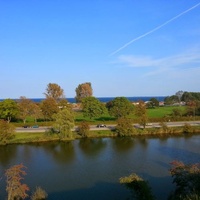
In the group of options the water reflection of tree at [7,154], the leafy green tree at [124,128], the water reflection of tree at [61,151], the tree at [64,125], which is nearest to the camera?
the water reflection of tree at [7,154]

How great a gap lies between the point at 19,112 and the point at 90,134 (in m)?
21.8

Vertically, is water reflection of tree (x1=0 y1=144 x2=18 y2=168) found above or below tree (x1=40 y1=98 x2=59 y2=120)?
below

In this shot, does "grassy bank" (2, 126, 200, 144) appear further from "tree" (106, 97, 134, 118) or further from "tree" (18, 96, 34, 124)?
"tree" (18, 96, 34, 124)

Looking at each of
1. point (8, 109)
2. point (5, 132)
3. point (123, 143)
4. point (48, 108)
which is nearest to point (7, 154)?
point (5, 132)

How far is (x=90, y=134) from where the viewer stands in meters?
55.7

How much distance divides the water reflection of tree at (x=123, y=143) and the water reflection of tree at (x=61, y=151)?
7751 mm

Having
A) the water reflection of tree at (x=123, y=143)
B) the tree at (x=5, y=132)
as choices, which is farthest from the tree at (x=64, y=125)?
the water reflection of tree at (x=123, y=143)

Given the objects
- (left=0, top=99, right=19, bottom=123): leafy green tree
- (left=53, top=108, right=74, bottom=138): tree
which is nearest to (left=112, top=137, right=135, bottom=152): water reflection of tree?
(left=53, top=108, right=74, bottom=138): tree

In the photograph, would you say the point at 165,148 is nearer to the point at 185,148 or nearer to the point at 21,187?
the point at 185,148

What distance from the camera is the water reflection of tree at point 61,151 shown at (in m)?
39.5

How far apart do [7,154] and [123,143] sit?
20.2m

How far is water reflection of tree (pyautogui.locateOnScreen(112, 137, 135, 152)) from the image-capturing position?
147ft

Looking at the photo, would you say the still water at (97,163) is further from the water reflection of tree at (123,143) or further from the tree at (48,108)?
the tree at (48,108)

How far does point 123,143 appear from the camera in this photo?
48.8 meters
